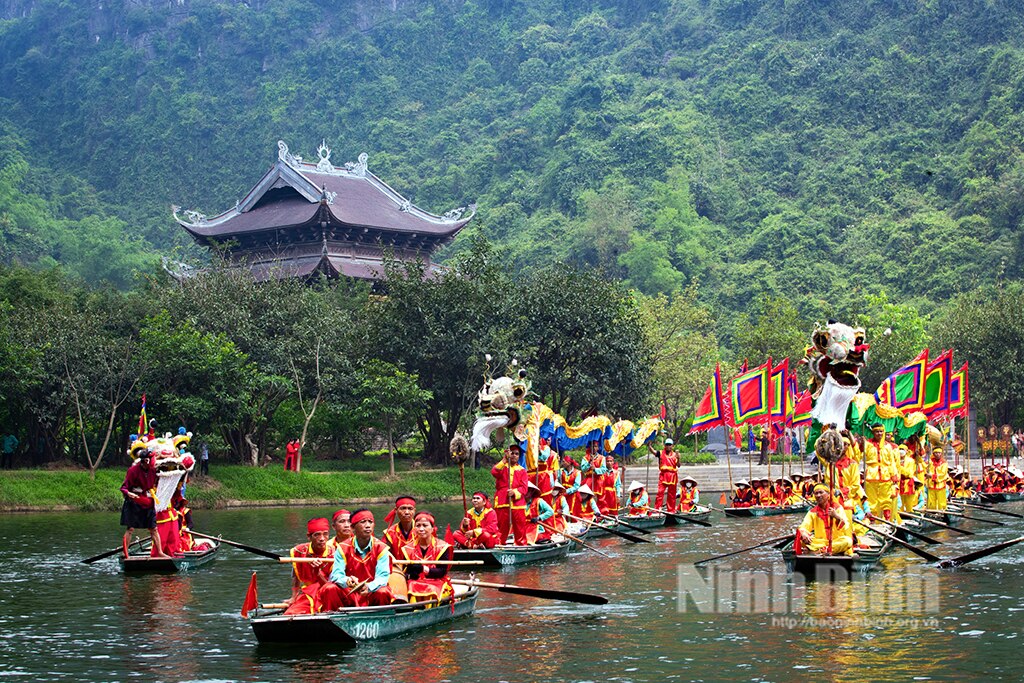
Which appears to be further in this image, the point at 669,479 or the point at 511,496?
the point at 669,479

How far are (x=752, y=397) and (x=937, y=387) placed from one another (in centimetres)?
574

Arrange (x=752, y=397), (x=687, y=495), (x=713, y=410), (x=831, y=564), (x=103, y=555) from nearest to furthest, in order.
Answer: (x=831, y=564), (x=103, y=555), (x=687, y=495), (x=752, y=397), (x=713, y=410)

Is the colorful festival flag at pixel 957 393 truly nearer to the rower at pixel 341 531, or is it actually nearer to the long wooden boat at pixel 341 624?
the long wooden boat at pixel 341 624

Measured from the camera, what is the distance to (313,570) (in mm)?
17172

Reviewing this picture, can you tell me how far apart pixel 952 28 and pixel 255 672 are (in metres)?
107

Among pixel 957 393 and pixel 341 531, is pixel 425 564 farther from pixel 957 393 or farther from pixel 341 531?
pixel 957 393

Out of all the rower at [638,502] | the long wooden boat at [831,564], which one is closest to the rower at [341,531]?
the long wooden boat at [831,564]

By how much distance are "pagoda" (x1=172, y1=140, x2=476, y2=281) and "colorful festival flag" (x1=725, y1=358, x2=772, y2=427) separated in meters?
31.0

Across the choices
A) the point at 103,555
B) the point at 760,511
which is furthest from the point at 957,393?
the point at 103,555

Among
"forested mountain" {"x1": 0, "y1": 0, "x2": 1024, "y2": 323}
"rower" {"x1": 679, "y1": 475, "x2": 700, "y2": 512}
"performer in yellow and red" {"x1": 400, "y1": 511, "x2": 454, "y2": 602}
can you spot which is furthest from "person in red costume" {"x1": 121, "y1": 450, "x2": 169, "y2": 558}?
"forested mountain" {"x1": 0, "y1": 0, "x2": 1024, "y2": 323}

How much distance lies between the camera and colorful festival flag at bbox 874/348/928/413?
113 ft

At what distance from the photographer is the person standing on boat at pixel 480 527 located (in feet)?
82.3

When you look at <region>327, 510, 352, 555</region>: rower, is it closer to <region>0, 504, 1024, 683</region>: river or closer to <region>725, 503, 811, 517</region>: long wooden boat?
<region>0, 504, 1024, 683</region>: river

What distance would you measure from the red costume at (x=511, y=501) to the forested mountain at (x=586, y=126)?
60150 mm
